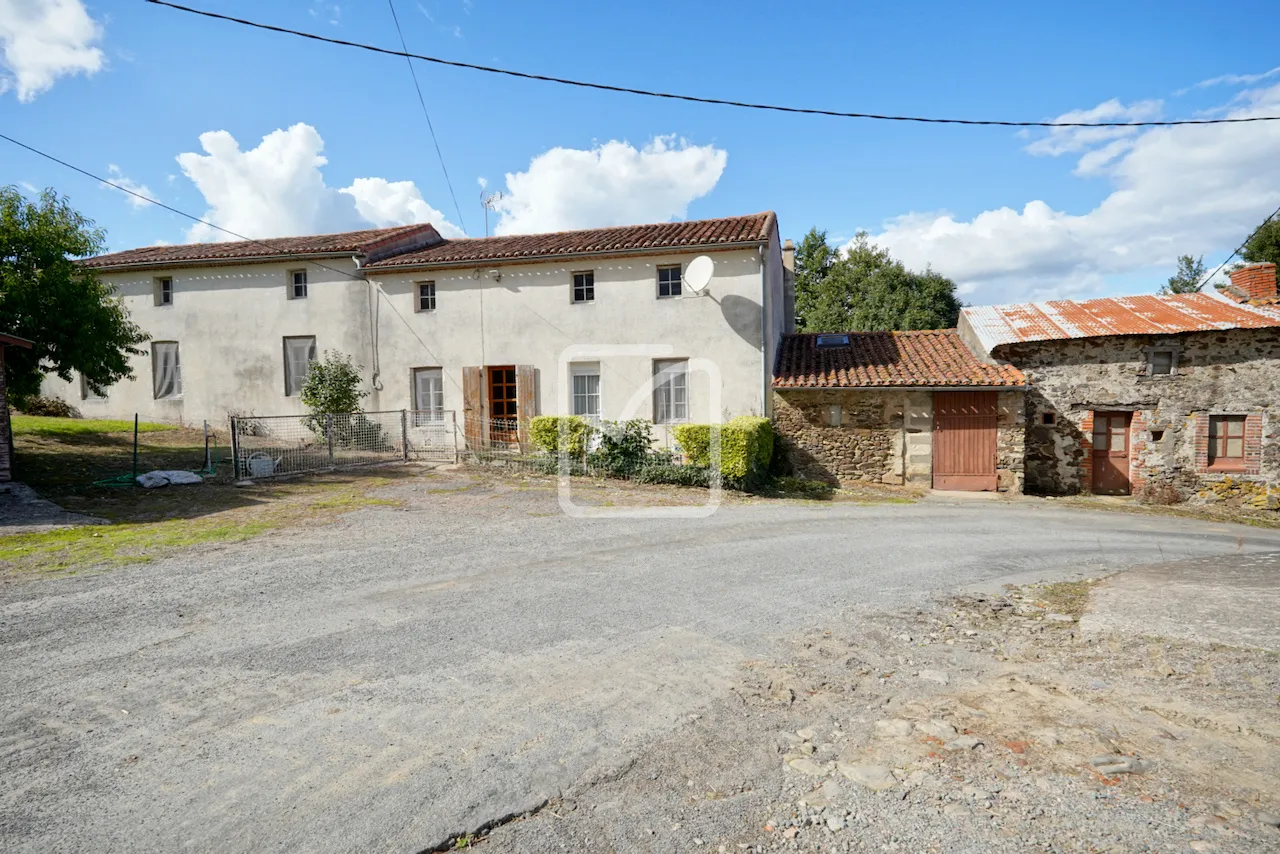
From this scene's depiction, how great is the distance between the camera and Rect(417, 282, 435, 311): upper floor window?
55.4 feet

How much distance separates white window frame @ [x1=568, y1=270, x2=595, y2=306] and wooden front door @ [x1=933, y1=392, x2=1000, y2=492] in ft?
27.8

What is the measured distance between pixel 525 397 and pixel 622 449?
401cm

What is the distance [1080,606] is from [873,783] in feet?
13.0

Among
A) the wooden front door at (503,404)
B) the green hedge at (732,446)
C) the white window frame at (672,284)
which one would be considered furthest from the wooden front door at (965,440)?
the wooden front door at (503,404)

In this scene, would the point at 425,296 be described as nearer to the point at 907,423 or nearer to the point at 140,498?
the point at 140,498

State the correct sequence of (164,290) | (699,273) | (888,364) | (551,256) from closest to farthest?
1. (699,273)
2. (888,364)
3. (551,256)
4. (164,290)

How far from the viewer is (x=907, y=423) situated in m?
14.7

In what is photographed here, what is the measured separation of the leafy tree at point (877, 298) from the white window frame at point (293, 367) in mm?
24281

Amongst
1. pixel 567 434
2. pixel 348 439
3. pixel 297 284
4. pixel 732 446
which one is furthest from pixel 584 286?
pixel 297 284

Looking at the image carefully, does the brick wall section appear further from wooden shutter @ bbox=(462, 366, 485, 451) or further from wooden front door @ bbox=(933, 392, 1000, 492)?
wooden front door @ bbox=(933, 392, 1000, 492)

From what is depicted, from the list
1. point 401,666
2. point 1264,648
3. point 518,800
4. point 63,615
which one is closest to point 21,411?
point 63,615

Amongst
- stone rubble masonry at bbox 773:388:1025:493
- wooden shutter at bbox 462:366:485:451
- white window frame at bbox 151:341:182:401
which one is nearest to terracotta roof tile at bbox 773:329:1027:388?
stone rubble masonry at bbox 773:388:1025:493

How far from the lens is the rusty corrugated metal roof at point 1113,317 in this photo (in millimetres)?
14195

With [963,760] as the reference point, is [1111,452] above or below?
above
